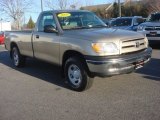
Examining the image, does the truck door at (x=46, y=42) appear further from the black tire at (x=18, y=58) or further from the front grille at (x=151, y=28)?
the front grille at (x=151, y=28)

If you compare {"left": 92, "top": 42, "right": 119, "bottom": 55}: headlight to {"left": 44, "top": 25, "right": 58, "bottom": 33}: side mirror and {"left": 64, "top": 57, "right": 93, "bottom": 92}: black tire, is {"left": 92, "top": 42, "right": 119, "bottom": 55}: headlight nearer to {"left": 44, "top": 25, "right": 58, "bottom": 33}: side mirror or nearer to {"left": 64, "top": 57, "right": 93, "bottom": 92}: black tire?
{"left": 64, "top": 57, "right": 93, "bottom": 92}: black tire

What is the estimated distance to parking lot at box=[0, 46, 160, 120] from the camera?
17.5 feet

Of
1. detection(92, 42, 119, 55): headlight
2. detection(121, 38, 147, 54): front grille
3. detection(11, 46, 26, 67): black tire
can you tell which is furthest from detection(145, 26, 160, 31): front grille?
detection(92, 42, 119, 55): headlight

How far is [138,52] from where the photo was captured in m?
6.79

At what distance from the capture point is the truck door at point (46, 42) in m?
7.47

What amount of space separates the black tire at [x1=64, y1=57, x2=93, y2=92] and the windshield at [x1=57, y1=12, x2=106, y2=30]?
3.27 ft

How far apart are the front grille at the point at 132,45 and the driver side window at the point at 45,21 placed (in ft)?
6.59

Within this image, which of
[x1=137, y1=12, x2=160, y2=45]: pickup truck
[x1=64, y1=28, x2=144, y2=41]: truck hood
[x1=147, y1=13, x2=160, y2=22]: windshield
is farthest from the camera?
[x1=147, y1=13, x2=160, y2=22]: windshield

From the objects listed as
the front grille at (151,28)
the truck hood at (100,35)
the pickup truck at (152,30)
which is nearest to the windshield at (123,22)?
the pickup truck at (152,30)

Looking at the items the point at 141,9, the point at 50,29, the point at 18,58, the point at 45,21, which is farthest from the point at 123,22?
the point at 141,9

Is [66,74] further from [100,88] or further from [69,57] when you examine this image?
[100,88]

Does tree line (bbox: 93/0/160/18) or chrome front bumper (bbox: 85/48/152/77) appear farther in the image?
tree line (bbox: 93/0/160/18)

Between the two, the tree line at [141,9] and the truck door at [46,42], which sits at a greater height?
the tree line at [141,9]

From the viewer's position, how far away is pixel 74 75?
697cm
